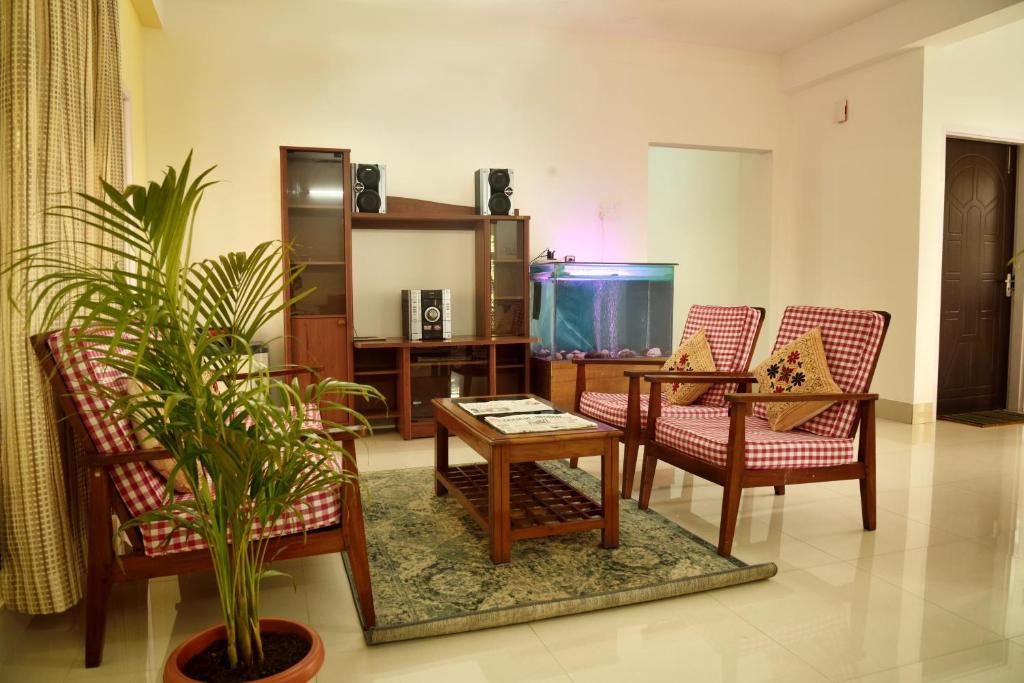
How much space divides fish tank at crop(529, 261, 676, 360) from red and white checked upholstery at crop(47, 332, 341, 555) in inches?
123

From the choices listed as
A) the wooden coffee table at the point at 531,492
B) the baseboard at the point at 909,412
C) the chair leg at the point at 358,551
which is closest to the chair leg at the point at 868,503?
the wooden coffee table at the point at 531,492

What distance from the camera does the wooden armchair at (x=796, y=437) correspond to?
2.74 m

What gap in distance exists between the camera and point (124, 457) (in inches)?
77.1

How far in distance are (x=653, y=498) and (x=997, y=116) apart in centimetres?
438

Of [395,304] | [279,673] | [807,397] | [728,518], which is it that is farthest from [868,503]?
[395,304]

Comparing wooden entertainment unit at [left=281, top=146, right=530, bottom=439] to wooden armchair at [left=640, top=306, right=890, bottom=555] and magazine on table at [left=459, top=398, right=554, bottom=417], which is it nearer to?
magazine on table at [left=459, top=398, right=554, bottom=417]

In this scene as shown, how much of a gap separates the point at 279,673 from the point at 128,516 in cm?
89

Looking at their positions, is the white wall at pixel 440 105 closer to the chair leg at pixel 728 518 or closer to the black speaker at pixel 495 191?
the black speaker at pixel 495 191

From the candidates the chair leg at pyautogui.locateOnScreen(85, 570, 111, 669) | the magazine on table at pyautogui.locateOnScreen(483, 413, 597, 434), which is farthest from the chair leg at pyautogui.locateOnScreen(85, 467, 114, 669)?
Result: the magazine on table at pyautogui.locateOnScreen(483, 413, 597, 434)

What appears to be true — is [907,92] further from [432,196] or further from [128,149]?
[128,149]

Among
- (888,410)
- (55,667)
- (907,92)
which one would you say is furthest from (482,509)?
(907,92)

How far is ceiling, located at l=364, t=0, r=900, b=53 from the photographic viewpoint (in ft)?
16.8

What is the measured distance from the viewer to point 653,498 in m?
3.53

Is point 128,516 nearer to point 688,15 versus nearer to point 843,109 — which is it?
point 688,15
